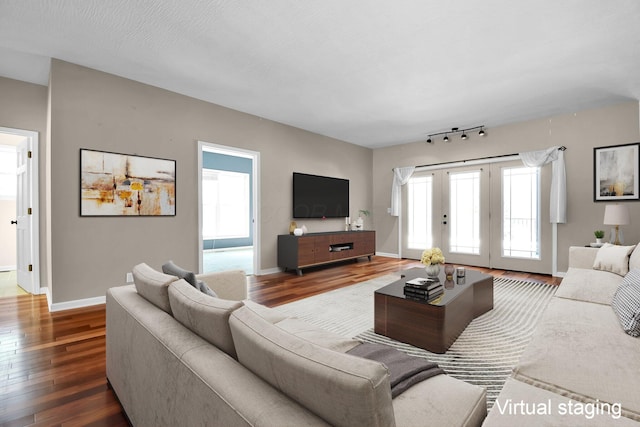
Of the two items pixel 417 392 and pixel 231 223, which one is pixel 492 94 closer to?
pixel 417 392

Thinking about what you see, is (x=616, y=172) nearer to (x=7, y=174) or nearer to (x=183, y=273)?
(x=183, y=273)

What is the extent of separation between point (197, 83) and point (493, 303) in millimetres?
4512

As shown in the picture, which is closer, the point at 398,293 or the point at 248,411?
the point at 248,411

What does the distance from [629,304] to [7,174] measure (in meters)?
8.24

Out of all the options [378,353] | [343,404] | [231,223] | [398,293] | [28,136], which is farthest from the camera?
[231,223]

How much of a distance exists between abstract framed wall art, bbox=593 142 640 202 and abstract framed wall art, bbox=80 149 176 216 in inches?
251

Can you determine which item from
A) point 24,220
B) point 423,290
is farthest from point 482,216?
point 24,220

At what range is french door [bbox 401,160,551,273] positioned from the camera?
5266 millimetres

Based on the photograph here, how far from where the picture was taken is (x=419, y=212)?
22.2 feet

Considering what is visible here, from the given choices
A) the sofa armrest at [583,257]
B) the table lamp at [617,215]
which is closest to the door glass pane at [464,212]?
the table lamp at [617,215]

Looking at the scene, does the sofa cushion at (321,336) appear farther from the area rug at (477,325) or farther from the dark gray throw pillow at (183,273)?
the area rug at (477,325)

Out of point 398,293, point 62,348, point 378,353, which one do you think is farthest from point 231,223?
point 378,353

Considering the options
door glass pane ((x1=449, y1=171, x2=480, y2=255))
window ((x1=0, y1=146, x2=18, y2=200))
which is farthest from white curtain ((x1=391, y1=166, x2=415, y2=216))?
window ((x1=0, y1=146, x2=18, y2=200))

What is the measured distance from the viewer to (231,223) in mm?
8758
